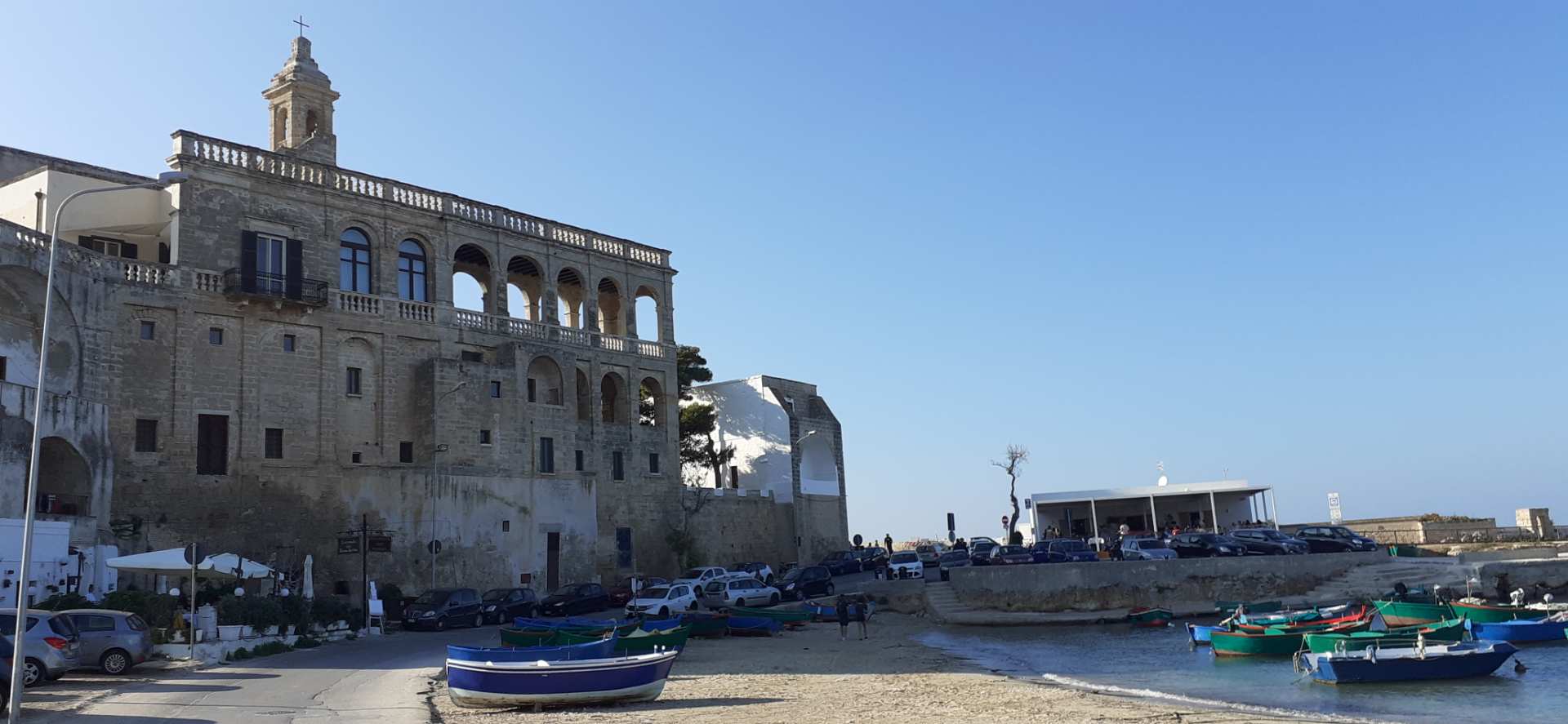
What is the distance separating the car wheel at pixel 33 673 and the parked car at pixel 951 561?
3273cm

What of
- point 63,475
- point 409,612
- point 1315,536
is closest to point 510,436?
point 409,612

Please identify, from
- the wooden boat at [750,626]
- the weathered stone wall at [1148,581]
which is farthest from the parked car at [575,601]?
the weathered stone wall at [1148,581]

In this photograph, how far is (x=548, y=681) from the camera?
20109mm

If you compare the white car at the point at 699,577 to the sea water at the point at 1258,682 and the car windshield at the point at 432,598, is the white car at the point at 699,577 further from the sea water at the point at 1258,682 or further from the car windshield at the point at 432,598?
the sea water at the point at 1258,682

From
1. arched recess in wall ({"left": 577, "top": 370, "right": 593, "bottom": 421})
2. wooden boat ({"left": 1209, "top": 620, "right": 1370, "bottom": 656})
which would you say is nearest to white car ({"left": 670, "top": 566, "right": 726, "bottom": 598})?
arched recess in wall ({"left": 577, "top": 370, "right": 593, "bottom": 421})

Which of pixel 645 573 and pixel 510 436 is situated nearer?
pixel 510 436

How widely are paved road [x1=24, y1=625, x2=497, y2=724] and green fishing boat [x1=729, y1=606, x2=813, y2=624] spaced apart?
11.1 m

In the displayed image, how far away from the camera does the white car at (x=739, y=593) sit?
41469mm

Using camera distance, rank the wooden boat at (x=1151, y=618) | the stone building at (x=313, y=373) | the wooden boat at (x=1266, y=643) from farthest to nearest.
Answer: the wooden boat at (x=1151, y=618)
the stone building at (x=313, y=373)
the wooden boat at (x=1266, y=643)

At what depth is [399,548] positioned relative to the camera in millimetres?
39719

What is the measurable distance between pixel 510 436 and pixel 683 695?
24.2 meters

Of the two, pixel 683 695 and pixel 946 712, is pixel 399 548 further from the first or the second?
pixel 946 712

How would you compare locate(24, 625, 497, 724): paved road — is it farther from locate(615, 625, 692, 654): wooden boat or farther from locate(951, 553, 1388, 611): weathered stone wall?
locate(951, 553, 1388, 611): weathered stone wall

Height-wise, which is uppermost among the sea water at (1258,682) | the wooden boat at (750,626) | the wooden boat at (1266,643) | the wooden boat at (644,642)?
the wooden boat at (644,642)
